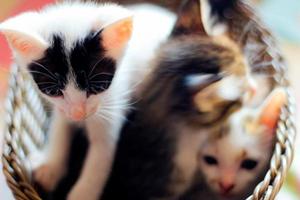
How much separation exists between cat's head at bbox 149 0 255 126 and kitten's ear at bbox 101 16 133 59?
0.45 ft

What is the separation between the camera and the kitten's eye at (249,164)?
80cm

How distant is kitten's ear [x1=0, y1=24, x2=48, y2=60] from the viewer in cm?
63

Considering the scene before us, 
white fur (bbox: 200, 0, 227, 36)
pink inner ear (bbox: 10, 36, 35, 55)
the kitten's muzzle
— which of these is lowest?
the kitten's muzzle

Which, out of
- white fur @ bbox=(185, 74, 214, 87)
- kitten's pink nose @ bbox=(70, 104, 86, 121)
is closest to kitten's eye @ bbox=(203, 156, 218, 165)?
white fur @ bbox=(185, 74, 214, 87)

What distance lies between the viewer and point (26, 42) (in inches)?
24.9

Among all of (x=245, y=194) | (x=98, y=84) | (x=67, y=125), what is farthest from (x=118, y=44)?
(x=245, y=194)

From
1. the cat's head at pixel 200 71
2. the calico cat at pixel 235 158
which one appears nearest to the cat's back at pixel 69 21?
the cat's head at pixel 200 71

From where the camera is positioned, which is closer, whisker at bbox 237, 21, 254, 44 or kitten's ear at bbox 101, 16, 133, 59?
kitten's ear at bbox 101, 16, 133, 59

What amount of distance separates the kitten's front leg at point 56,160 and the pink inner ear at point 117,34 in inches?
6.7

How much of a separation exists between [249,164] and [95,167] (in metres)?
0.23

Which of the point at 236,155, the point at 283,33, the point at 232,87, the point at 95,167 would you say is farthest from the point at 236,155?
the point at 283,33

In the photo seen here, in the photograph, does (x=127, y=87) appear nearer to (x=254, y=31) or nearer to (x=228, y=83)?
(x=228, y=83)

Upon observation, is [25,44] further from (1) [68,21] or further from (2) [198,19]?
(2) [198,19]

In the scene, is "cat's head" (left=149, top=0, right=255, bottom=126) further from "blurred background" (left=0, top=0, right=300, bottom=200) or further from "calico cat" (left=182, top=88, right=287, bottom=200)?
"blurred background" (left=0, top=0, right=300, bottom=200)
